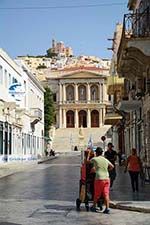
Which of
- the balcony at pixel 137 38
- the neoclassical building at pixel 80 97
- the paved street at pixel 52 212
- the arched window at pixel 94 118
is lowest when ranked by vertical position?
the paved street at pixel 52 212

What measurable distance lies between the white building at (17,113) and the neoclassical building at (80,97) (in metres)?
51.1

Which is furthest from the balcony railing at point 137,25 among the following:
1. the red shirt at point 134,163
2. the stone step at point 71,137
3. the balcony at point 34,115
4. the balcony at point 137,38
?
the stone step at point 71,137

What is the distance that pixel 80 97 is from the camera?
408 ft

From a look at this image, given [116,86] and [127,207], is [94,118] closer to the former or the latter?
[116,86]

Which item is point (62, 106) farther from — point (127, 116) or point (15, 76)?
point (127, 116)

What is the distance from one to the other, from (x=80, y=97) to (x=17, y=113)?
71.4 m

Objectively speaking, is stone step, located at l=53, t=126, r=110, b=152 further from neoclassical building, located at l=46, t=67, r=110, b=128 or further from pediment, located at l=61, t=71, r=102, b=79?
pediment, located at l=61, t=71, r=102, b=79

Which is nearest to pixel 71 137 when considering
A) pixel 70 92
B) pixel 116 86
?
pixel 70 92

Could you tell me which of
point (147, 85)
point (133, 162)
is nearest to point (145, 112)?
point (147, 85)

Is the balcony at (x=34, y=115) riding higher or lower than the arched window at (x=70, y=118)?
lower

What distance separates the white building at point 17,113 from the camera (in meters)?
46.0

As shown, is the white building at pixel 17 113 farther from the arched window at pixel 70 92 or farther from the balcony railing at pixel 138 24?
the arched window at pixel 70 92

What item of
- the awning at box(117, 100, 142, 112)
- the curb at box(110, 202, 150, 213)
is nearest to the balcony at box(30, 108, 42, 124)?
the awning at box(117, 100, 142, 112)

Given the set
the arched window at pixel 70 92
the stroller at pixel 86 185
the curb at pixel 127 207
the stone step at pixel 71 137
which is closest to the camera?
the curb at pixel 127 207
